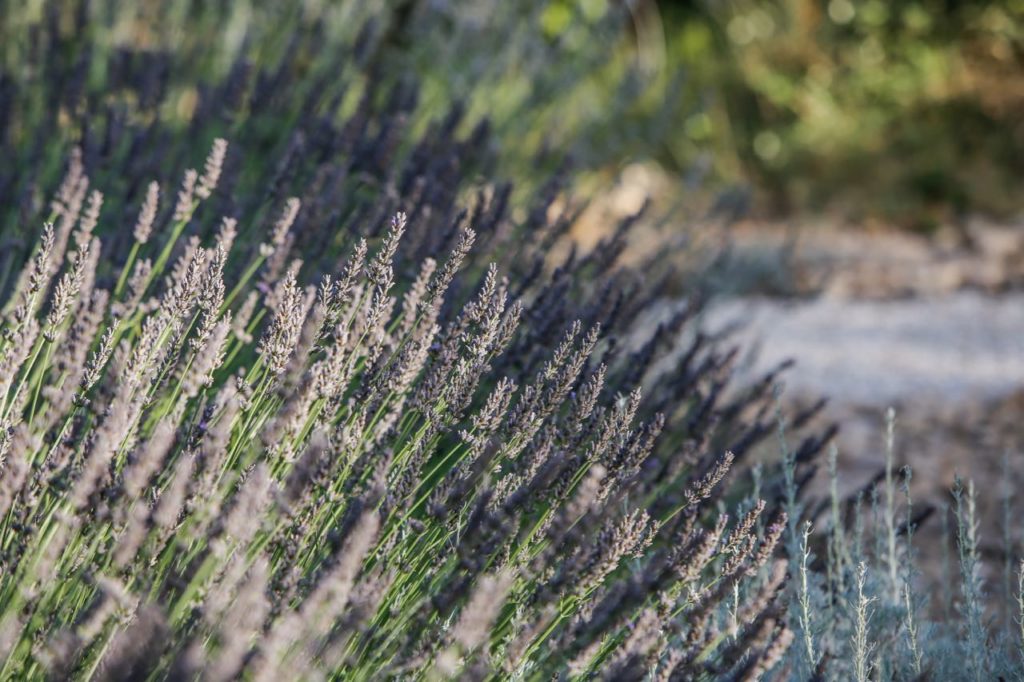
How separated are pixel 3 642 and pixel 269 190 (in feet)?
4.86

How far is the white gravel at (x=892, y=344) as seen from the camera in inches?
197

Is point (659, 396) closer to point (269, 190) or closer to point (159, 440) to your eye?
point (269, 190)

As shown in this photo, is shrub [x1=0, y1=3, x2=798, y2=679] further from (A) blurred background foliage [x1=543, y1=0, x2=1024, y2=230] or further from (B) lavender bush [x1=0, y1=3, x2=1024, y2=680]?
(A) blurred background foliage [x1=543, y1=0, x2=1024, y2=230]

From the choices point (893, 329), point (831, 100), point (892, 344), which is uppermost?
point (831, 100)

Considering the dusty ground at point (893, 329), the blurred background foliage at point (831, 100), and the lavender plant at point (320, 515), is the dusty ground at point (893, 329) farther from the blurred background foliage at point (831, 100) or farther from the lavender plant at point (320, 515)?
the lavender plant at point (320, 515)

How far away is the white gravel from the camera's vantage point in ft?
16.4

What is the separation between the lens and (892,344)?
569 cm

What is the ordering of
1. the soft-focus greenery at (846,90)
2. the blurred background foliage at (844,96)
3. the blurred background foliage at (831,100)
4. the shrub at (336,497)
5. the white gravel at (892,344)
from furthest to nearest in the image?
the soft-focus greenery at (846,90), the blurred background foliage at (844,96), the blurred background foliage at (831,100), the white gravel at (892,344), the shrub at (336,497)

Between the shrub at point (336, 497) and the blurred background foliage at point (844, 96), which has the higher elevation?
the blurred background foliage at point (844, 96)

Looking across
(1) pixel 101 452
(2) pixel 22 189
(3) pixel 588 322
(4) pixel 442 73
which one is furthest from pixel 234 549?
(4) pixel 442 73

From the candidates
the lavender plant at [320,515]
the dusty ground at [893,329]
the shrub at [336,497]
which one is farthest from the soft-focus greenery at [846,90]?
the lavender plant at [320,515]

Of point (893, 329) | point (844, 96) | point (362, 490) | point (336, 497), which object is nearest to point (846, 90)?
point (844, 96)

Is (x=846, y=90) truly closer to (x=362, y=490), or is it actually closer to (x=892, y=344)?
(x=892, y=344)

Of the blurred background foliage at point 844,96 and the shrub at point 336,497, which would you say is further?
the blurred background foliage at point 844,96
